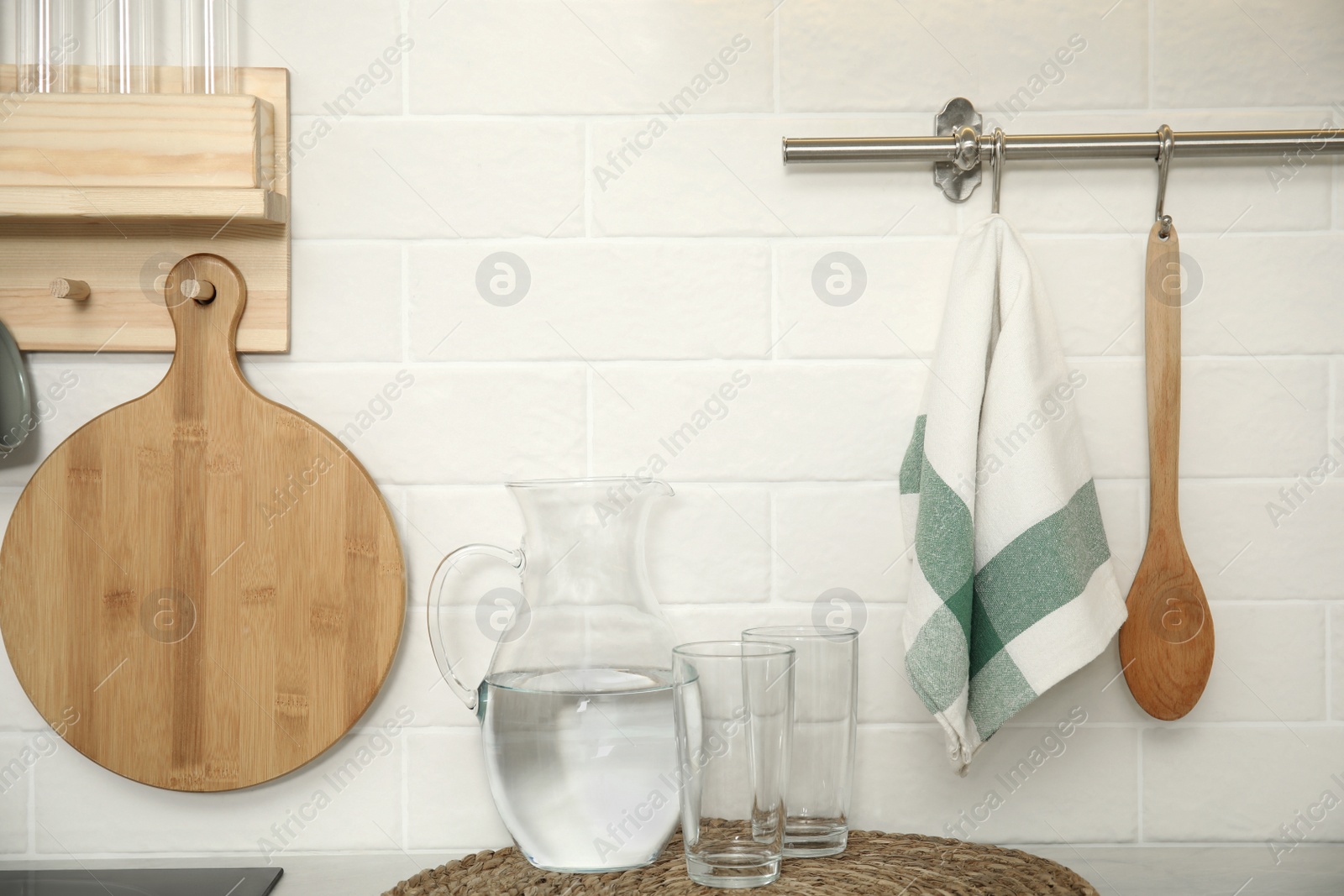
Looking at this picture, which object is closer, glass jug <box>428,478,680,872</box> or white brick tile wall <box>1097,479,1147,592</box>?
glass jug <box>428,478,680,872</box>

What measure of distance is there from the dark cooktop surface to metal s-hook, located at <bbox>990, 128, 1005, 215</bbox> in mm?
820

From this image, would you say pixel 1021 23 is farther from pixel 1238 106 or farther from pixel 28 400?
pixel 28 400

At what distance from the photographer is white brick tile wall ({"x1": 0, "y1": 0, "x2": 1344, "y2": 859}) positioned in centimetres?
82

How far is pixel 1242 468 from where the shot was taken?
2.70 feet

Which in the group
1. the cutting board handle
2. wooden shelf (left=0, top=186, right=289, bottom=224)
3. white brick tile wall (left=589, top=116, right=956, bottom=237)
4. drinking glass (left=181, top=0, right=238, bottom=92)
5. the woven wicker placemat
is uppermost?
drinking glass (left=181, top=0, right=238, bottom=92)

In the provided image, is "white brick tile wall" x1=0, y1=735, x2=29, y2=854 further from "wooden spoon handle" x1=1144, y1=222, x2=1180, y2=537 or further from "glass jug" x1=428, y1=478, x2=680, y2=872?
"wooden spoon handle" x1=1144, y1=222, x2=1180, y2=537

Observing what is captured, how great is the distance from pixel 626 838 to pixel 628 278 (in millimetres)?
454

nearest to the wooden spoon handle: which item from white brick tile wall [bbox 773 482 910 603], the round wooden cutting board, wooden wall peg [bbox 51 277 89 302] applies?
white brick tile wall [bbox 773 482 910 603]

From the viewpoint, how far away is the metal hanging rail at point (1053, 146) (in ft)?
2.60

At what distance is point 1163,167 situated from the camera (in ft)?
2.62

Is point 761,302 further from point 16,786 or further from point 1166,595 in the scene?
point 16,786

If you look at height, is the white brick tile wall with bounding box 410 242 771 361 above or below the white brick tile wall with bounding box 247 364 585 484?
above

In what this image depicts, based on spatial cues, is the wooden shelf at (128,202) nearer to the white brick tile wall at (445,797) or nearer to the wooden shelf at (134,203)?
the wooden shelf at (134,203)

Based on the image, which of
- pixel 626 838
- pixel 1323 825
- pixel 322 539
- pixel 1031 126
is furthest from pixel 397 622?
pixel 1323 825
